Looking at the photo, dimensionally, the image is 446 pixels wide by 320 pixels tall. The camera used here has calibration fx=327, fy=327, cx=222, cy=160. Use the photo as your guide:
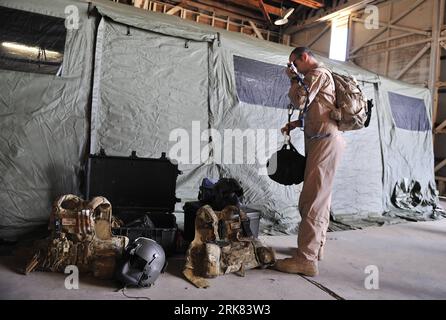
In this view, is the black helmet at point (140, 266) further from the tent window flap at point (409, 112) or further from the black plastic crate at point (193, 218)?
the tent window flap at point (409, 112)

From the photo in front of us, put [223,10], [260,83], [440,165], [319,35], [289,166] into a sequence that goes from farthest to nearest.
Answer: [223,10], [319,35], [440,165], [260,83], [289,166]

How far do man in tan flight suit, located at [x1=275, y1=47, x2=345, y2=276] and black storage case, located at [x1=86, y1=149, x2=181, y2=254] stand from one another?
1052 mm

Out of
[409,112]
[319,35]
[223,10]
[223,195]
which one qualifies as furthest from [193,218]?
[223,10]

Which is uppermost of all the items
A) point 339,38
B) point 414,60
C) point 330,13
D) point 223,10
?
point 223,10

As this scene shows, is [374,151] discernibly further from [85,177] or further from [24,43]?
[24,43]

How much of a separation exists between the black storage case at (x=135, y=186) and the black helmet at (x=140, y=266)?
2.16 feet

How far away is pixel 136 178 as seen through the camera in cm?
287

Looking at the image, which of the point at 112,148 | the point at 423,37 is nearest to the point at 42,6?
the point at 112,148

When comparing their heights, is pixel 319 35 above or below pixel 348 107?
above

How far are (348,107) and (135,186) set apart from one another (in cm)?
185

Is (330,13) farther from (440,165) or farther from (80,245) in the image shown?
(80,245)

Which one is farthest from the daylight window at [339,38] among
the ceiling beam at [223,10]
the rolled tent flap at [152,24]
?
the rolled tent flap at [152,24]

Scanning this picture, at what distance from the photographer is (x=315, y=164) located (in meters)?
2.35
